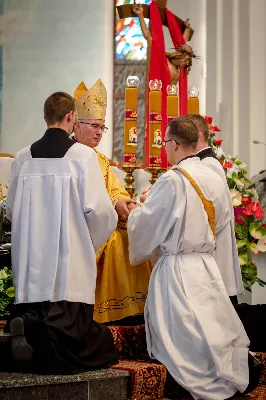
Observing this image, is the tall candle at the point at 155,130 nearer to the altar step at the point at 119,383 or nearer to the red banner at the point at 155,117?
the red banner at the point at 155,117

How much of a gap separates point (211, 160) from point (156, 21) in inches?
113

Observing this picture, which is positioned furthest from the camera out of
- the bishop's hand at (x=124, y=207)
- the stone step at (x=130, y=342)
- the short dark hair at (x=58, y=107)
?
the bishop's hand at (x=124, y=207)

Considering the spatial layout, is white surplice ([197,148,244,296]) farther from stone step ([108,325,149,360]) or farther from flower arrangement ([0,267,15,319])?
flower arrangement ([0,267,15,319])

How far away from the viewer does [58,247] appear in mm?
4574

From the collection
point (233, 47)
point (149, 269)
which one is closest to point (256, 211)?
point (149, 269)

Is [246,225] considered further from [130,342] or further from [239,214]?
[130,342]

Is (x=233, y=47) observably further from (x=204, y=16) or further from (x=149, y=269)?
(x=149, y=269)

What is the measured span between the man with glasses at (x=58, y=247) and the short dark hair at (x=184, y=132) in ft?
2.57

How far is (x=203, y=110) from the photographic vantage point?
9930 millimetres

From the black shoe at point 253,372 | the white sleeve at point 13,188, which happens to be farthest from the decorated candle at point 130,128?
the black shoe at point 253,372

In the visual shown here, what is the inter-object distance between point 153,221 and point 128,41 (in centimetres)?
533

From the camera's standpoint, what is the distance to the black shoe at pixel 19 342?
441 cm

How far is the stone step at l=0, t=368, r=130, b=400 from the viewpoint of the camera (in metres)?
4.34

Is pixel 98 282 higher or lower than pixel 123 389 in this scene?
higher
